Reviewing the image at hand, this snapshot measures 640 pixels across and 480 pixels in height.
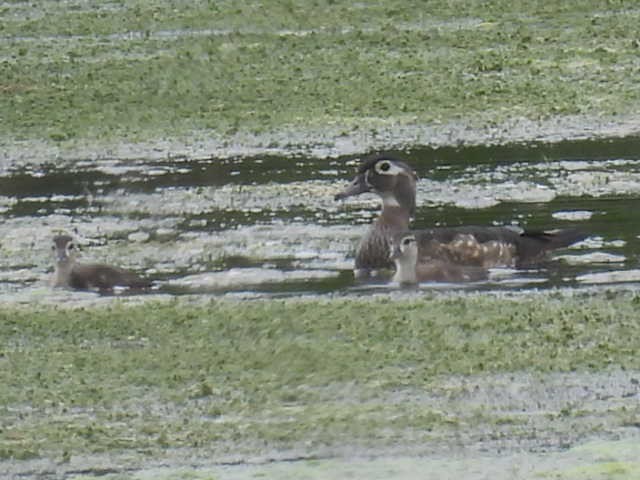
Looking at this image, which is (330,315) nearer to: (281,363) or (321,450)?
(281,363)

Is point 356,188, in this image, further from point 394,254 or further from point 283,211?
point 394,254

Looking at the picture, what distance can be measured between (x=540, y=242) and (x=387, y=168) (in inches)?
61.2

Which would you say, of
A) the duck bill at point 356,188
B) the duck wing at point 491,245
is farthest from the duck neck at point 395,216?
the duck wing at point 491,245

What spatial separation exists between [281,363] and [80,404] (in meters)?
0.91

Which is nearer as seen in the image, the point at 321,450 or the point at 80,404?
the point at 321,450

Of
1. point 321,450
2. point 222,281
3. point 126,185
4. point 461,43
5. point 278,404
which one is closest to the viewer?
point 321,450

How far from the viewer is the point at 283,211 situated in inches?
538

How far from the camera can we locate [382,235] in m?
12.5

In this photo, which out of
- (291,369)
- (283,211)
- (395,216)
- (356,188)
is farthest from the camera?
(283,211)

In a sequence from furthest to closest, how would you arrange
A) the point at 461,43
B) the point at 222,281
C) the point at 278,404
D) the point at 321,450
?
the point at 461,43 < the point at 222,281 < the point at 278,404 < the point at 321,450

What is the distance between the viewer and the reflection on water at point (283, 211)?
11.9m

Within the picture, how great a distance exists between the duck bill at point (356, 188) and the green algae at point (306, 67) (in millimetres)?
2969

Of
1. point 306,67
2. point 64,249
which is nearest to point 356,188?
point 64,249

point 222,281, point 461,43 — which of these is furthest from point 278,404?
point 461,43
